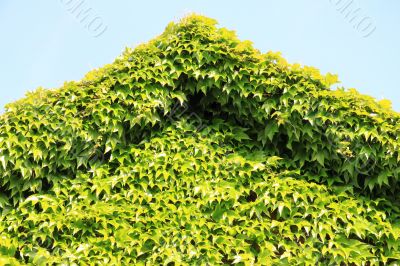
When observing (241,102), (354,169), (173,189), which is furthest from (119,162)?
(354,169)

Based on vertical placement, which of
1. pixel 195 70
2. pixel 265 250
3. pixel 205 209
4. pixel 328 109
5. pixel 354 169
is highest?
pixel 195 70

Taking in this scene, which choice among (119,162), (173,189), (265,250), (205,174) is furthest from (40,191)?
(265,250)

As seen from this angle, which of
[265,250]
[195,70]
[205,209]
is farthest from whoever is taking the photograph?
[195,70]

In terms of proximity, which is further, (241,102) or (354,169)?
(241,102)

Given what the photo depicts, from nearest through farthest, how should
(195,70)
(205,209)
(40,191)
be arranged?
(205,209), (40,191), (195,70)

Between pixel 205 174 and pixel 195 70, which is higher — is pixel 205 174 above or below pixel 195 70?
below

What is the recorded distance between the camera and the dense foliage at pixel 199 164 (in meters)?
3.75

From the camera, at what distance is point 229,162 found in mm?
4223

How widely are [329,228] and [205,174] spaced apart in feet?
4.23

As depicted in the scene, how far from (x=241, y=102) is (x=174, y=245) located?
179 centimetres

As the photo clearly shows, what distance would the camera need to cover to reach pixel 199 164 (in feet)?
13.7

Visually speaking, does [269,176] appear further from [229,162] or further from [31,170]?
[31,170]

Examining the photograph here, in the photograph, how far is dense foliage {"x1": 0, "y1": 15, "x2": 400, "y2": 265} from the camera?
375 centimetres

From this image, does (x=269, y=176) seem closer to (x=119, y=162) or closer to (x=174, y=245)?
(x=174, y=245)
